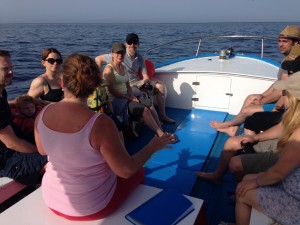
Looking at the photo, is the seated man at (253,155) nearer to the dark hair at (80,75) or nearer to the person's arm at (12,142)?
the dark hair at (80,75)

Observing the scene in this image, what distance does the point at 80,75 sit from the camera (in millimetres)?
1347

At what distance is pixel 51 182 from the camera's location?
1.50m

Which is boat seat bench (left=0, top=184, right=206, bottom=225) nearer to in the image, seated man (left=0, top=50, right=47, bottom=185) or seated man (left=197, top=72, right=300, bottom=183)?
seated man (left=0, top=50, right=47, bottom=185)

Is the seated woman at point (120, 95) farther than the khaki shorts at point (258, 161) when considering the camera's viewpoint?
Yes

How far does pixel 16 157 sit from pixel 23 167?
3.9 inches

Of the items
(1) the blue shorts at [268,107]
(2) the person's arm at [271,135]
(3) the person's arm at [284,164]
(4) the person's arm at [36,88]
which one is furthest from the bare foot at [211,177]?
(4) the person's arm at [36,88]

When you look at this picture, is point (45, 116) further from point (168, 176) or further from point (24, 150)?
point (168, 176)

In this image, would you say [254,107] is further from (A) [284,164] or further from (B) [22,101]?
(B) [22,101]

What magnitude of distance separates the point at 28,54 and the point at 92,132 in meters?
12.7

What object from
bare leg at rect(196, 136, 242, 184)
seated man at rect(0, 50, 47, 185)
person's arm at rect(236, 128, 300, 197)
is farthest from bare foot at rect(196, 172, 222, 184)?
seated man at rect(0, 50, 47, 185)

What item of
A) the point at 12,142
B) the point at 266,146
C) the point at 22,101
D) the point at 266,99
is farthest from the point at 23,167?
the point at 266,99

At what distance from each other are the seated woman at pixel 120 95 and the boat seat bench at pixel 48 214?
5.26 ft

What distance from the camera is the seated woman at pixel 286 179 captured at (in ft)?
4.31

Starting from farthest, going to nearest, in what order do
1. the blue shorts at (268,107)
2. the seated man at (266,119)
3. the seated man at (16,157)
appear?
the blue shorts at (268,107), the seated man at (266,119), the seated man at (16,157)
